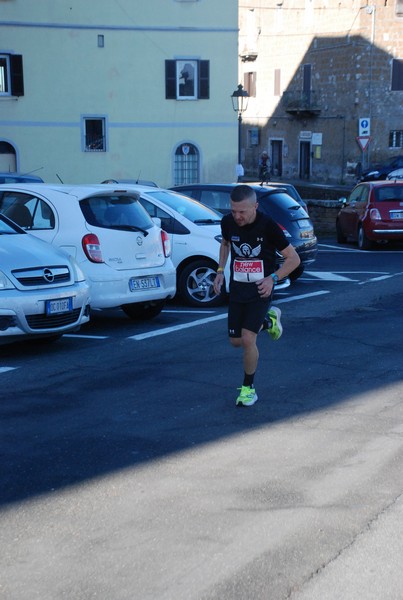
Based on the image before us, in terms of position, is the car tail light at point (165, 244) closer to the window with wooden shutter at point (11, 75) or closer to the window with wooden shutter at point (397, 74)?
the window with wooden shutter at point (11, 75)

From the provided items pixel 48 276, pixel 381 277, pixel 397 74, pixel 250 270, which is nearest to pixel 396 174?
pixel 397 74

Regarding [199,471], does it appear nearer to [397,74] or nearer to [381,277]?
[381,277]

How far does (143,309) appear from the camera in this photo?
12094 millimetres

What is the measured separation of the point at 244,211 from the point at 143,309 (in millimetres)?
4879

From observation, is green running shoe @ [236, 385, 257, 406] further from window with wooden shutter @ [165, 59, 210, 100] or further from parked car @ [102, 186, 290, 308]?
window with wooden shutter @ [165, 59, 210, 100]

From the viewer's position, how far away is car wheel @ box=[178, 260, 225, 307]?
43.6ft

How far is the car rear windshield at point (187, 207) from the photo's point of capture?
44.8 ft

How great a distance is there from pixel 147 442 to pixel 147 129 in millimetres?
32853

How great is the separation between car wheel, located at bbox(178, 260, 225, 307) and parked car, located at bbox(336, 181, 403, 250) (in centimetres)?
994

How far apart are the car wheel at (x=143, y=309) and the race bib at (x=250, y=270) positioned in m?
4.36

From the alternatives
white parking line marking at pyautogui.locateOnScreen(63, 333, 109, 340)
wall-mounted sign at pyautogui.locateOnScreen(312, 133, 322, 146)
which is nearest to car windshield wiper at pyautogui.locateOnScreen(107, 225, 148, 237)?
white parking line marking at pyautogui.locateOnScreen(63, 333, 109, 340)

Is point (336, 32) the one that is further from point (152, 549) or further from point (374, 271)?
point (152, 549)

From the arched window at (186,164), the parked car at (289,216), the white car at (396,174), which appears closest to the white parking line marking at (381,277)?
the parked car at (289,216)

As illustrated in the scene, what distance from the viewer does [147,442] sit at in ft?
21.7
